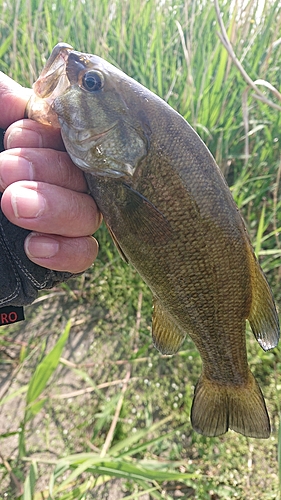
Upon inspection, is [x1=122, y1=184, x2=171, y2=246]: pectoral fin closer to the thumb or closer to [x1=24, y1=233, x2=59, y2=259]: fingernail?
[x1=24, y1=233, x2=59, y2=259]: fingernail

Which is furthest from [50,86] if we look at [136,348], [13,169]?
[136,348]

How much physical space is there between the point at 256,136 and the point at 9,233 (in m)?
1.83

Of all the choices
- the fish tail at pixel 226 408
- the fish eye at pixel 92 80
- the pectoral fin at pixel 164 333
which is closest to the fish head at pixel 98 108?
the fish eye at pixel 92 80

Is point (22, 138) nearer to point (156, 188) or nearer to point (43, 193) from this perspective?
point (43, 193)

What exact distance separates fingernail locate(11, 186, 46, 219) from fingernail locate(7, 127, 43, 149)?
5.9 inches

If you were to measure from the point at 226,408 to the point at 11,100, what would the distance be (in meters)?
0.99

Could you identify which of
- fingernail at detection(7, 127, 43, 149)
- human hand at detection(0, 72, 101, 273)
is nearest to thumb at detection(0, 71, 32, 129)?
human hand at detection(0, 72, 101, 273)

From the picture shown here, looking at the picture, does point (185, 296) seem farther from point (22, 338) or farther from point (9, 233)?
point (22, 338)

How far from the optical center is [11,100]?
3.51 ft

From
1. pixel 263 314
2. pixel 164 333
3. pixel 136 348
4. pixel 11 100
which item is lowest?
pixel 136 348

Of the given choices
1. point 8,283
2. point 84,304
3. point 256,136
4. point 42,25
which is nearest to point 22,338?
point 84,304

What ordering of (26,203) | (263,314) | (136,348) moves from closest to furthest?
(26,203)
(263,314)
(136,348)

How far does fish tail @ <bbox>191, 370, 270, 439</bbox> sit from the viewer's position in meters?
1.09

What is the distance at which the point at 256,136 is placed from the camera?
8.00 feet
